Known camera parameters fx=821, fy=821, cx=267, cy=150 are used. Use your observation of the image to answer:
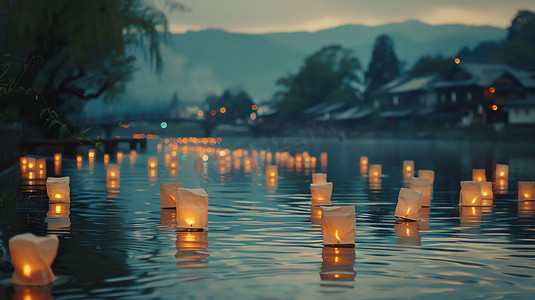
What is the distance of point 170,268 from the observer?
10.4 m

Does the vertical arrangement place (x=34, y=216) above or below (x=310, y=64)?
below

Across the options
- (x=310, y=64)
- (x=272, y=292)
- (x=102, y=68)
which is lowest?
(x=272, y=292)

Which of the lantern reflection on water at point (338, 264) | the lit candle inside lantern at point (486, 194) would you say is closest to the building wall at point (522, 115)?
the lit candle inside lantern at point (486, 194)

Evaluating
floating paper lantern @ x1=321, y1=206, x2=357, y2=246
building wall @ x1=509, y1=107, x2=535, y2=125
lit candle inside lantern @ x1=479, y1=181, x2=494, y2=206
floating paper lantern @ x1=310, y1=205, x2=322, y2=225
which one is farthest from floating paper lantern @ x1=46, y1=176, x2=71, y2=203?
building wall @ x1=509, y1=107, x2=535, y2=125

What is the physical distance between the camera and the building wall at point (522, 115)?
97.4m

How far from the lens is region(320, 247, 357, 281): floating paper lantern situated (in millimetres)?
9953

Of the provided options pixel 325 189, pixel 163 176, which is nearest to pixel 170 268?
pixel 325 189

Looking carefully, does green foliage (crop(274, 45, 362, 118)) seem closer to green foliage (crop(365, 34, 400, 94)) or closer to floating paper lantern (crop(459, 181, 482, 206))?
green foliage (crop(365, 34, 400, 94))

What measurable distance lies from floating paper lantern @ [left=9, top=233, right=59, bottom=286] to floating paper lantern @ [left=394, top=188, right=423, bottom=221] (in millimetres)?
8311

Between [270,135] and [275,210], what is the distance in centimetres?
12878

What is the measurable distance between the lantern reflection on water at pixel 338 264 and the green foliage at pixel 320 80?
14394 centimetres

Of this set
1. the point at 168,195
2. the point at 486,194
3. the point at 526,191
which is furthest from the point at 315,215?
the point at 526,191

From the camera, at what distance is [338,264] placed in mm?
10789

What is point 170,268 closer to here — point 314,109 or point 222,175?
point 222,175
